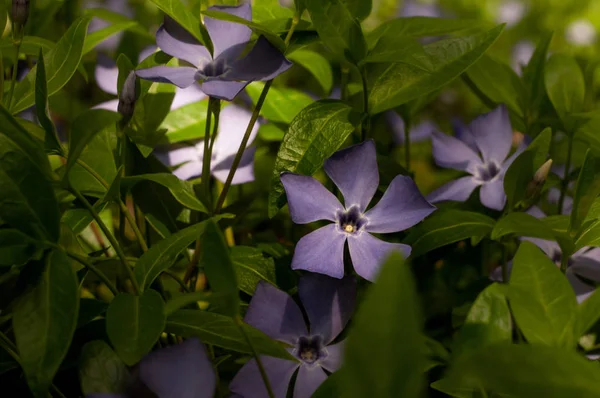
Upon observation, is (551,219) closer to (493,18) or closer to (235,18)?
(235,18)

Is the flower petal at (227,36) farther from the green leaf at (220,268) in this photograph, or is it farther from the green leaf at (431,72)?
the green leaf at (220,268)

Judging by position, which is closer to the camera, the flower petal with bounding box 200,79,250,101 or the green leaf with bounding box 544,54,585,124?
the flower petal with bounding box 200,79,250,101

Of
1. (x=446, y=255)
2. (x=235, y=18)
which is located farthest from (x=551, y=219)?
(x=235, y=18)

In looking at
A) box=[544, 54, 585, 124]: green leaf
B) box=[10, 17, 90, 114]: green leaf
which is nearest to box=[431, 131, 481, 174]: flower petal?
box=[544, 54, 585, 124]: green leaf

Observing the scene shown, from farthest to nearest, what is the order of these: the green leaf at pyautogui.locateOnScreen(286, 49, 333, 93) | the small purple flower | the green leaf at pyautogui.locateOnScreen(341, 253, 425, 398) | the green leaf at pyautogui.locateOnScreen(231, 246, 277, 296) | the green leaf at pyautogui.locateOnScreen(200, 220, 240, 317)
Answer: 1. the green leaf at pyautogui.locateOnScreen(286, 49, 333, 93)
2. the small purple flower
3. the green leaf at pyautogui.locateOnScreen(231, 246, 277, 296)
4. the green leaf at pyautogui.locateOnScreen(200, 220, 240, 317)
5. the green leaf at pyautogui.locateOnScreen(341, 253, 425, 398)

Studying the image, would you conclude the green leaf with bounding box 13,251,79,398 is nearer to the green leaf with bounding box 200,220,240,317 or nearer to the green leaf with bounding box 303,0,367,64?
the green leaf with bounding box 200,220,240,317
